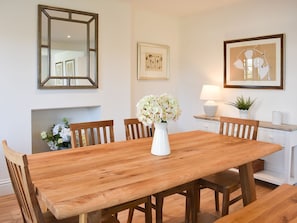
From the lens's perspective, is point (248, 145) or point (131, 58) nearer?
point (248, 145)

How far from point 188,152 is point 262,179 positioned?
190 cm

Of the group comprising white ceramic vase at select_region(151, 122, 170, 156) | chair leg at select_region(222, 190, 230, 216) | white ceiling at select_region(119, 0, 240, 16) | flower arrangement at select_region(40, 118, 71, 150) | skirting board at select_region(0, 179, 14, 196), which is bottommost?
skirting board at select_region(0, 179, 14, 196)

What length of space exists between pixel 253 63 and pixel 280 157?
4.21ft

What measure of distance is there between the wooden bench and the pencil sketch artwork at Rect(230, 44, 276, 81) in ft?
7.23

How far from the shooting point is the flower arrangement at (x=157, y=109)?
1.91 metres

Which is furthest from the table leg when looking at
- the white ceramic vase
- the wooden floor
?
the white ceramic vase

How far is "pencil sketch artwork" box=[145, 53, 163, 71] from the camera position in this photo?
4.54 meters

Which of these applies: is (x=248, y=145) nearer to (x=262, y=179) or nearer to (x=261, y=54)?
(x=262, y=179)

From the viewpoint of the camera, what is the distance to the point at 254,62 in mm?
3842

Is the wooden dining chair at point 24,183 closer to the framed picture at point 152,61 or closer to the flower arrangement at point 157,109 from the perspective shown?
the flower arrangement at point 157,109

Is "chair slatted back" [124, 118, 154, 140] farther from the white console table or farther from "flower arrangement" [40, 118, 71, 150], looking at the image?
the white console table

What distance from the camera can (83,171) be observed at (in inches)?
65.2

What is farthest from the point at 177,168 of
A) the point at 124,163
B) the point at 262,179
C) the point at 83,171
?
the point at 262,179

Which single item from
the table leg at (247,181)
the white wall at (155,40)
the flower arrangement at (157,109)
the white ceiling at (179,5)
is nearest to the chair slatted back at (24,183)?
the flower arrangement at (157,109)
